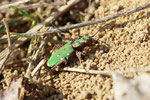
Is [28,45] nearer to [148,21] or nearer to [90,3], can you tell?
[90,3]

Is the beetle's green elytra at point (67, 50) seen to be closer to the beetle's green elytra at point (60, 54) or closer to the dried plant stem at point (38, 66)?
the beetle's green elytra at point (60, 54)

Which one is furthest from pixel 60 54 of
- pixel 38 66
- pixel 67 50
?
pixel 38 66

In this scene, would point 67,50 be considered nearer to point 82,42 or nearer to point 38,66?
point 82,42

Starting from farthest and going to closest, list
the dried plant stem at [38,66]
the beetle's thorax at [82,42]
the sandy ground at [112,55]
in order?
the beetle's thorax at [82,42] → the dried plant stem at [38,66] → the sandy ground at [112,55]

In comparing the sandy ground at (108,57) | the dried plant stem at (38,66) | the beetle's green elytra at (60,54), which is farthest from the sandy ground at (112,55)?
the dried plant stem at (38,66)

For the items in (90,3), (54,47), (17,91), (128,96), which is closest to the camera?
(128,96)

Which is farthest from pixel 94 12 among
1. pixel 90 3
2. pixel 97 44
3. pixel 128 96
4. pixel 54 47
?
pixel 128 96

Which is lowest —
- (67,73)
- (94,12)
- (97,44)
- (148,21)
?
(67,73)
